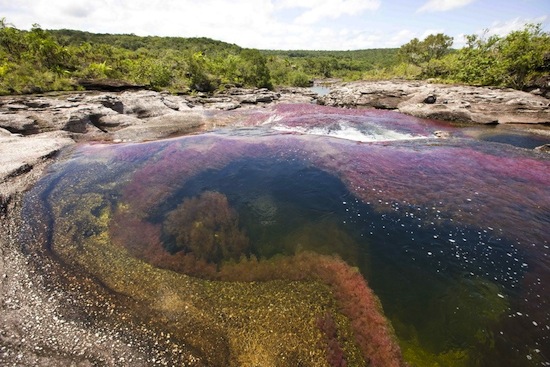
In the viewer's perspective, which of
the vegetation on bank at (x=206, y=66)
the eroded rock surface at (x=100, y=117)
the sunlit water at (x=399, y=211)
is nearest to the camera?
the sunlit water at (x=399, y=211)

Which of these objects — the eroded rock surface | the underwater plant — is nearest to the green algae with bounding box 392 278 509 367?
the underwater plant

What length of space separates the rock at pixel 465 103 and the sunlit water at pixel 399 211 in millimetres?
11963

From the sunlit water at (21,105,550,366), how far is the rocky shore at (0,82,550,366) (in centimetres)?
271

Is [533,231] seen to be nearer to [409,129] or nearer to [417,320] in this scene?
[417,320]

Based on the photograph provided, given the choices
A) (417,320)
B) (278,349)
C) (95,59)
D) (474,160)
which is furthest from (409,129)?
(95,59)

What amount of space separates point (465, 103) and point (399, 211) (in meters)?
29.7

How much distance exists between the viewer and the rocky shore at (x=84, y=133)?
6207mm

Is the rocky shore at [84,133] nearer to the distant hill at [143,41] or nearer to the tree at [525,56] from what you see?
the tree at [525,56]

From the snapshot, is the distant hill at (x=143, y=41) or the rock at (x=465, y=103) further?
the distant hill at (x=143, y=41)

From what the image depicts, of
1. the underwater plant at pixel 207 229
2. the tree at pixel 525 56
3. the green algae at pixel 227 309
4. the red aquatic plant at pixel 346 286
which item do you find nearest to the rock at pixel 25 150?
the green algae at pixel 227 309

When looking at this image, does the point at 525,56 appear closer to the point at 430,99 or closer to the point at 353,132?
the point at 430,99

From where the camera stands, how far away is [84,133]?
2456cm

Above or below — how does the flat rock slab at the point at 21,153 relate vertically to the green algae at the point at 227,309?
above

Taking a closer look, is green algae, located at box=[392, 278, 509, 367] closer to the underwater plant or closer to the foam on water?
the underwater plant
